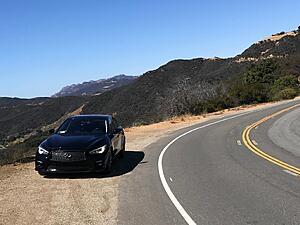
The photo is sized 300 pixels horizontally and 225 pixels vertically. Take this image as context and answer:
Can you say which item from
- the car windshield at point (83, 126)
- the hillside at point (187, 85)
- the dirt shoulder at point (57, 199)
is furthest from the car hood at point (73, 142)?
the hillside at point (187, 85)

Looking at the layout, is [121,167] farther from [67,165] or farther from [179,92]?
[179,92]

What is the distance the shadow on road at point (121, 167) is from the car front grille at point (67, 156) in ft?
2.24

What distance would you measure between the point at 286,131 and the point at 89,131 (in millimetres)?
12577

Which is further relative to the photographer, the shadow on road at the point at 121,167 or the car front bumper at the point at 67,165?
the shadow on road at the point at 121,167

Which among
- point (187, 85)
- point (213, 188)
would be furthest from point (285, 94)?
point (213, 188)

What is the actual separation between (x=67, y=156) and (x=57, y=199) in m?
1.89

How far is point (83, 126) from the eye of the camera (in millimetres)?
12531

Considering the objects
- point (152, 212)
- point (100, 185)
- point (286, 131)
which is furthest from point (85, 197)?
point (286, 131)

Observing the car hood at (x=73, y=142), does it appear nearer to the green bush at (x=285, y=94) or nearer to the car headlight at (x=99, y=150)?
the car headlight at (x=99, y=150)

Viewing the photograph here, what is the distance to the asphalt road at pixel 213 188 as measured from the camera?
708cm

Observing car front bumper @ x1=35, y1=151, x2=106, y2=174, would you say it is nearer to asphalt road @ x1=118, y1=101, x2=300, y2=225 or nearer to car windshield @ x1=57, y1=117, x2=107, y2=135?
asphalt road @ x1=118, y1=101, x2=300, y2=225

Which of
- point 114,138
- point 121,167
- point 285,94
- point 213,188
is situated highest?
point 285,94

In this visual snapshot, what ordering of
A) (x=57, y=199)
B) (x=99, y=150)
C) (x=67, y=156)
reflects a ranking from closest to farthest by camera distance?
(x=57, y=199) < (x=67, y=156) < (x=99, y=150)

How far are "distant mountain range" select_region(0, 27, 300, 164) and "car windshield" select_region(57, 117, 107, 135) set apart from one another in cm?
579
